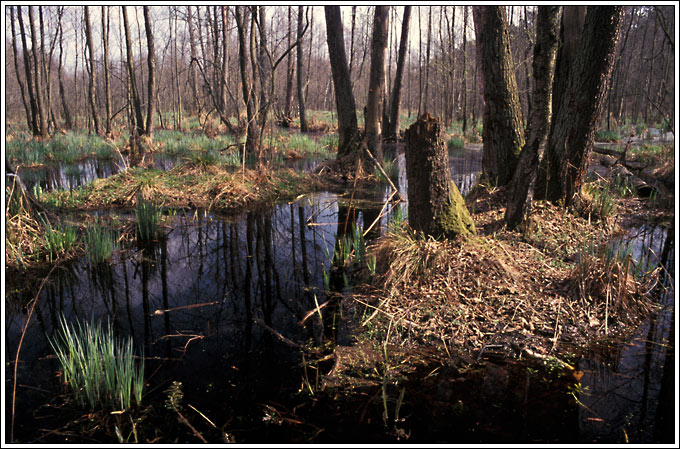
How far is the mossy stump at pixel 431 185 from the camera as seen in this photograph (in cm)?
399

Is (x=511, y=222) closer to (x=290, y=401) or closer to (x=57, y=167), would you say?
(x=290, y=401)

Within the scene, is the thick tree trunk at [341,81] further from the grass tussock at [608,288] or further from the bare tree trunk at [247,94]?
the grass tussock at [608,288]

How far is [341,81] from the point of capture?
9625 mm

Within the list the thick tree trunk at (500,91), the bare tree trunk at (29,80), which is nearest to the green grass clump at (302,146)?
the thick tree trunk at (500,91)

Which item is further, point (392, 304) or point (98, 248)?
point (98, 248)

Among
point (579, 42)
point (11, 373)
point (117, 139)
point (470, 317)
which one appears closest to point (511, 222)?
point (470, 317)

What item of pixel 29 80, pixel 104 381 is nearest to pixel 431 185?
pixel 104 381

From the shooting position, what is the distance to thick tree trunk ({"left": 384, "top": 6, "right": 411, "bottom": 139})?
13039 mm

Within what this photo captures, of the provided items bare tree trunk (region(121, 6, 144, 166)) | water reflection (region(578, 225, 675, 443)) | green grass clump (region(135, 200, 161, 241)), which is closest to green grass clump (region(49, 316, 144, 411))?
water reflection (region(578, 225, 675, 443))

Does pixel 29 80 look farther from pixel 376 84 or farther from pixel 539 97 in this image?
pixel 539 97

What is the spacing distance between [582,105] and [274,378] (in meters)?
4.55

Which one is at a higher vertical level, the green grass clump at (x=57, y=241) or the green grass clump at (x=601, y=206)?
the green grass clump at (x=601, y=206)

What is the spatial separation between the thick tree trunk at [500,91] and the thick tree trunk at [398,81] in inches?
291

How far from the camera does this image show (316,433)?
228cm
